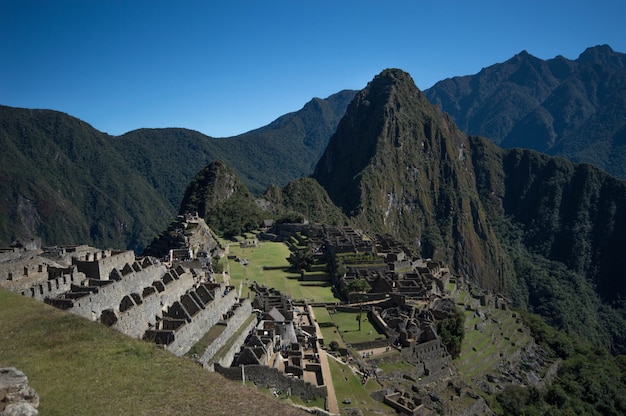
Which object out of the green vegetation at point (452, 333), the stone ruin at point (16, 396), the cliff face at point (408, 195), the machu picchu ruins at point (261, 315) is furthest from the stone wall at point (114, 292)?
the cliff face at point (408, 195)

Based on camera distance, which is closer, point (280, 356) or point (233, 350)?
point (233, 350)

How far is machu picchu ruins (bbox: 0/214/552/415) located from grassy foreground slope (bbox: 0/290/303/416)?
4.28 m

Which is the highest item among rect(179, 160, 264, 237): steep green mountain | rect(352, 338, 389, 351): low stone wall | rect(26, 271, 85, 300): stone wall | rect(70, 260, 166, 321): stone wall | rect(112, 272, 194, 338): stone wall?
rect(179, 160, 264, 237): steep green mountain

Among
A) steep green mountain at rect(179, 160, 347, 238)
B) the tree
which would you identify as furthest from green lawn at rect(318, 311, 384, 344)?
steep green mountain at rect(179, 160, 347, 238)

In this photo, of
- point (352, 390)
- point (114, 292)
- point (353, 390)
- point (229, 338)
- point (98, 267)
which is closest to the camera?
point (114, 292)

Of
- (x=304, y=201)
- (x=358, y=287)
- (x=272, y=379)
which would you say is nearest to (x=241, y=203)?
(x=304, y=201)

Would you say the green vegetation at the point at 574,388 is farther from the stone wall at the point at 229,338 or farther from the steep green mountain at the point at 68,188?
the steep green mountain at the point at 68,188

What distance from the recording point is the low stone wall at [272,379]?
827 inches

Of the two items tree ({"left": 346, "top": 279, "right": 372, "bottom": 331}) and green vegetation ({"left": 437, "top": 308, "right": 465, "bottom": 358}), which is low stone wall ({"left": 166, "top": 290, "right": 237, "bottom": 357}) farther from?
green vegetation ({"left": 437, "top": 308, "right": 465, "bottom": 358})

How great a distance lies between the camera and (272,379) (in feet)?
70.6

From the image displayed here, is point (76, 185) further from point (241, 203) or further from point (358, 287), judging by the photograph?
point (358, 287)

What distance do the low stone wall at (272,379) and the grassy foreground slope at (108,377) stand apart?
7978 mm

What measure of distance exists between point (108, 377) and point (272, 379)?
1138 cm

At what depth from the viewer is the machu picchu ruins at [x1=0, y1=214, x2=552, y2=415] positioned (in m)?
21.1
